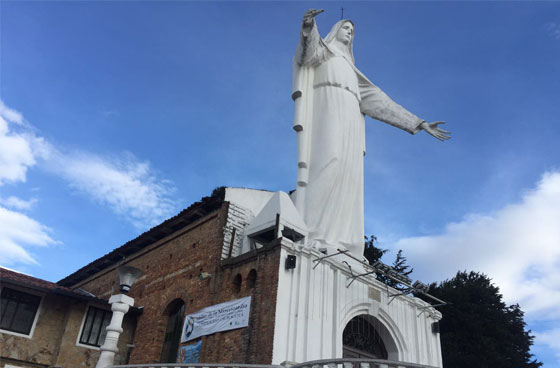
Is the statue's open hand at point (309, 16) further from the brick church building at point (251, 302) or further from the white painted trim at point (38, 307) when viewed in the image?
the white painted trim at point (38, 307)

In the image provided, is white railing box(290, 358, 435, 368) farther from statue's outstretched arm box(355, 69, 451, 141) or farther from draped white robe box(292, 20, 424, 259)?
statue's outstretched arm box(355, 69, 451, 141)

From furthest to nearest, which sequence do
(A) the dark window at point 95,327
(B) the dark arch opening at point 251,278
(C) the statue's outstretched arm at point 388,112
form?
(C) the statue's outstretched arm at point 388,112
(A) the dark window at point 95,327
(B) the dark arch opening at point 251,278

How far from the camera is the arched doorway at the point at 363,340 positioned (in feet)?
49.1

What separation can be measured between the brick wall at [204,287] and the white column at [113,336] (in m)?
3.07

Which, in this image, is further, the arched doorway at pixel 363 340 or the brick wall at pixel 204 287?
the arched doorway at pixel 363 340

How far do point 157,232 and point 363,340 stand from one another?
8951mm

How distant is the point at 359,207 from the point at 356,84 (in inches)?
195

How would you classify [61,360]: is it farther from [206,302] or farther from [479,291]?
[479,291]

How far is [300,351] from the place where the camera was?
12.6 m

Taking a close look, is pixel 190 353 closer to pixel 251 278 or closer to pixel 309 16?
pixel 251 278

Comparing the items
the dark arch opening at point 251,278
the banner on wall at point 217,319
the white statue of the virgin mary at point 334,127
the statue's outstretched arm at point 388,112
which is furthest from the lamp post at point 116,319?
the statue's outstretched arm at point 388,112

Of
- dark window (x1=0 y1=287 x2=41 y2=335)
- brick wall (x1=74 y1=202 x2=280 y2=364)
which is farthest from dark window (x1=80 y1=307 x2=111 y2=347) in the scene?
dark window (x1=0 y1=287 x2=41 y2=335)

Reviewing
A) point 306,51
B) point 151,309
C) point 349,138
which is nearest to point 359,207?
point 349,138

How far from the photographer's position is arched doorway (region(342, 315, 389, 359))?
589 inches
